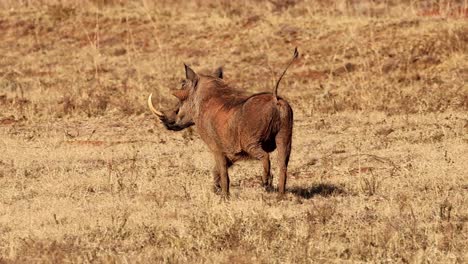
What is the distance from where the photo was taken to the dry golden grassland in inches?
235

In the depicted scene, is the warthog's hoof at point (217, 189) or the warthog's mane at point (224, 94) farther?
the warthog's hoof at point (217, 189)

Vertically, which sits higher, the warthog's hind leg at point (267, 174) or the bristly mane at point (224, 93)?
the bristly mane at point (224, 93)

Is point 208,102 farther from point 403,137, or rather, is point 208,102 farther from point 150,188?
point 403,137

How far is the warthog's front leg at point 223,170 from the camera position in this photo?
724 centimetres

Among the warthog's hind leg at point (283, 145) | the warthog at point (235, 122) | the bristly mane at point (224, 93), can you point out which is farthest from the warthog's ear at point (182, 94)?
the warthog's hind leg at point (283, 145)

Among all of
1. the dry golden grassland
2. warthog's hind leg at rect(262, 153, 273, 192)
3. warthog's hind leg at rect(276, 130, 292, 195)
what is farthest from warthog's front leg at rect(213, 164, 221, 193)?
warthog's hind leg at rect(276, 130, 292, 195)

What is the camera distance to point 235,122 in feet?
23.0

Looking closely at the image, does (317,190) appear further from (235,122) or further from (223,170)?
(235,122)

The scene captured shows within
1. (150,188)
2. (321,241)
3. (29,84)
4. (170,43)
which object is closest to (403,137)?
(150,188)

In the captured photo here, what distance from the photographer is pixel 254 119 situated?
270 inches

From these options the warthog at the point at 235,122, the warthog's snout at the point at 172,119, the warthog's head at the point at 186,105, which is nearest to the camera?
the warthog at the point at 235,122

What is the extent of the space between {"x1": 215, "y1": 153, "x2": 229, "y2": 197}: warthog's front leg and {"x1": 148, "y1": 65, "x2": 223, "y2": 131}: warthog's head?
0.44 metres

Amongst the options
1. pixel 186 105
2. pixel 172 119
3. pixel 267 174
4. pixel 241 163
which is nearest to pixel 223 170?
pixel 267 174

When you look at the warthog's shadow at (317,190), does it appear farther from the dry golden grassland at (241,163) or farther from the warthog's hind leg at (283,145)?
the warthog's hind leg at (283,145)
